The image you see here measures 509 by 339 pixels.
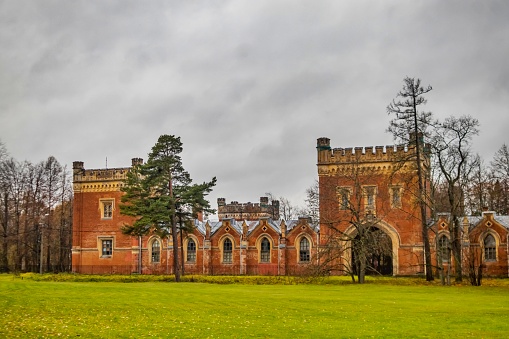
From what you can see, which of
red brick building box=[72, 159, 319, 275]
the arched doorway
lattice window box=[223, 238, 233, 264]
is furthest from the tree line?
the arched doorway

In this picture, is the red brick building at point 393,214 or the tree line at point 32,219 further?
the tree line at point 32,219

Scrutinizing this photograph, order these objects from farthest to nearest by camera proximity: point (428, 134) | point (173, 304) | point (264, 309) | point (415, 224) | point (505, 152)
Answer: point (505, 152)
point (415, 224)
point (428, 134)
point (173, 304)
point (264, 309)

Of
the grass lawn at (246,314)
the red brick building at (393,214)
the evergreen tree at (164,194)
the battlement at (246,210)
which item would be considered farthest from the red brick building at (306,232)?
the battlement at (246,210)

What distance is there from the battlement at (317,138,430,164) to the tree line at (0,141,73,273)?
1105 inches

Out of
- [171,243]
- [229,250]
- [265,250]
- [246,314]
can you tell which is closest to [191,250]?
[171,243]

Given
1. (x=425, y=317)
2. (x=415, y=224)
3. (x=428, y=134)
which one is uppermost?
(x=428, y=134)

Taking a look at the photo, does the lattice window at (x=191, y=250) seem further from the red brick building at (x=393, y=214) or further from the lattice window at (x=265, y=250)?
the red brick building at (x=393, y=214)

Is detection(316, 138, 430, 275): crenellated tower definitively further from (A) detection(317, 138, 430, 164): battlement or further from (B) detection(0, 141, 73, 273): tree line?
(B) detection(0, 141, 73, 273): tree line

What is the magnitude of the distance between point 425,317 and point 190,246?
35.7 metres

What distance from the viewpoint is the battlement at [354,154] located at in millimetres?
45938

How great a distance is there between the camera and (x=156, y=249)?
5300 centimetres

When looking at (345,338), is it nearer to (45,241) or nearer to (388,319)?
(388,319)

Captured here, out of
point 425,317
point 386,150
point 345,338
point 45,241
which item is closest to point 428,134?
point 386,150

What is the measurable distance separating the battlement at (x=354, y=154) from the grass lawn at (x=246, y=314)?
65.8ft
